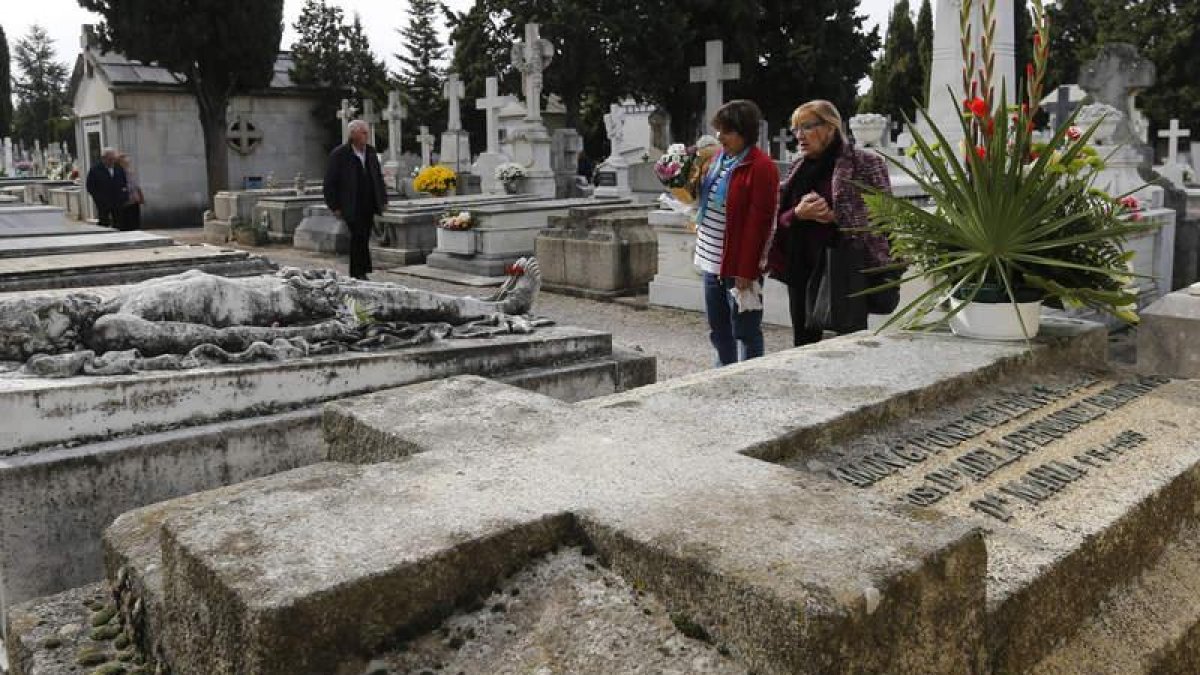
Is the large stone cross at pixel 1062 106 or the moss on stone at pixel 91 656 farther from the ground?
the large stone cross at pixel 1062 106

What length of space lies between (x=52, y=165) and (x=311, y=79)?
15.2m

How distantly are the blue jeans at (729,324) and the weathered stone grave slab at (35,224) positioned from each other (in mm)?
5250

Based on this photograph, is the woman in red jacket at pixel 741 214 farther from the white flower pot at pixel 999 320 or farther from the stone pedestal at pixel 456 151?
the stone pedestal at pixel 456 151

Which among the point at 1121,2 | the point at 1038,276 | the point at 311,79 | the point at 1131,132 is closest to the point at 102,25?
the point at 311,79

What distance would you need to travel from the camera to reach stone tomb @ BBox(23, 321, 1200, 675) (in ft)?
5.06

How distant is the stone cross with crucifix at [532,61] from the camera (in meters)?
16.9

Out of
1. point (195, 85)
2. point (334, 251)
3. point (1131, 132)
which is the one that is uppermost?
point (195, 85)

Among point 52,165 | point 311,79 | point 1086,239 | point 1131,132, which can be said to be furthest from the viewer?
point 52,165

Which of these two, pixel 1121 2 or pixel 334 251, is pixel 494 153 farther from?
pixel 1121 2

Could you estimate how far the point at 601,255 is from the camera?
9.62 meters

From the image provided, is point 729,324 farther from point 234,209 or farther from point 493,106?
point 493,106

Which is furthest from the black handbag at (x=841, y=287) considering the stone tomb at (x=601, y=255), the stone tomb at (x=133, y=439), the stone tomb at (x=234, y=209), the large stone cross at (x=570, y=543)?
the stone tomb at (x=234, y=209)

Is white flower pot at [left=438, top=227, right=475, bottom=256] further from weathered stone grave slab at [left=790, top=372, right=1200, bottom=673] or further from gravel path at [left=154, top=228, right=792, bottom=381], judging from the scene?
weathered stone grave slab at [left=790, top=372, right=1200, bottom=673]

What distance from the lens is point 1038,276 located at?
359 centimetres
